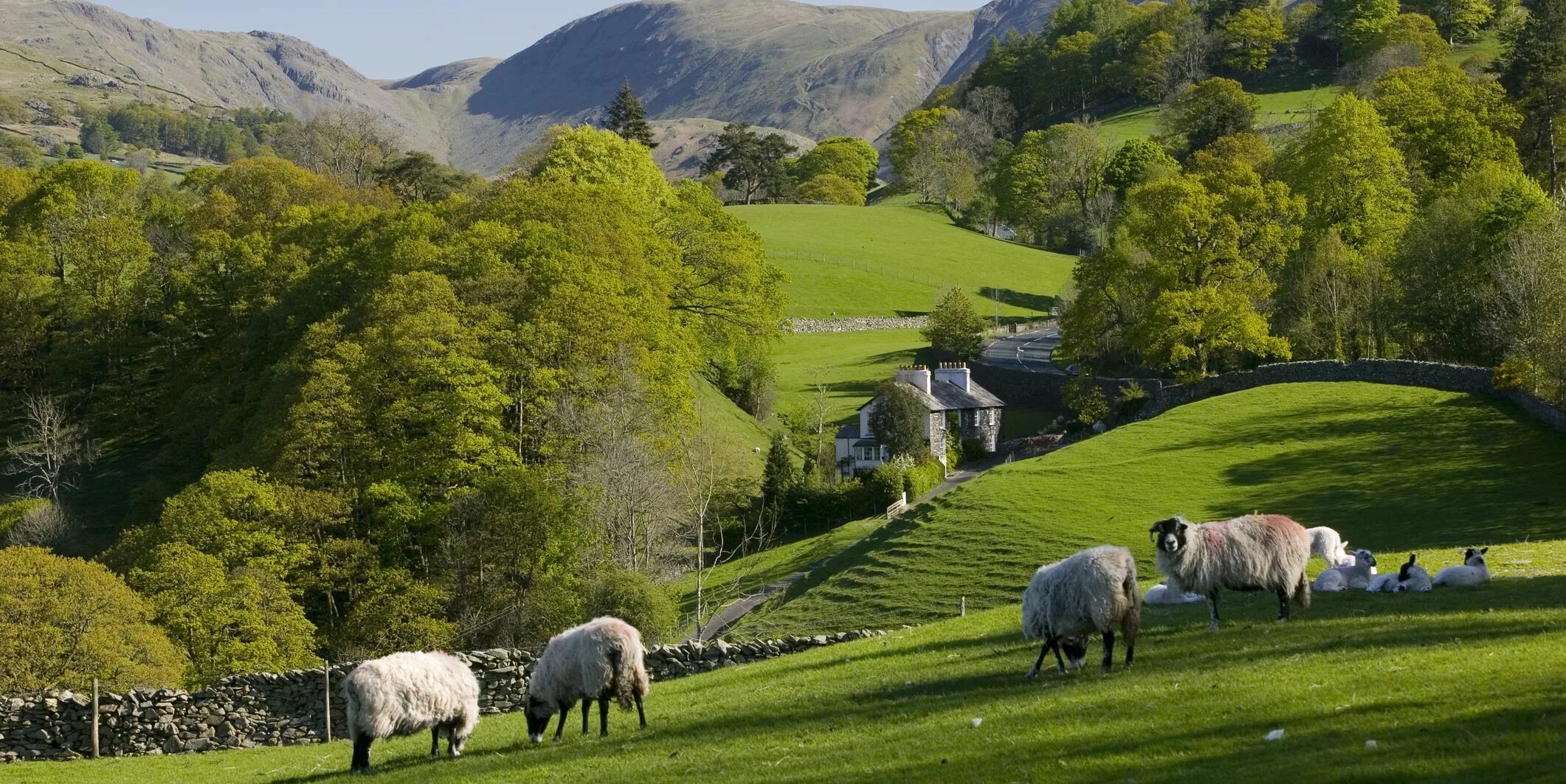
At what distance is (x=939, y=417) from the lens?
7638 cm

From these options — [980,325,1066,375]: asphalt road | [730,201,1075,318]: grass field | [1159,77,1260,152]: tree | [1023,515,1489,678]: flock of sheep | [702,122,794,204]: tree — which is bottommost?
[1023,515,1489,678]: flock of sheep

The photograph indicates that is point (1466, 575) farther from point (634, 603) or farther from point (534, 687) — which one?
point (634, 603)

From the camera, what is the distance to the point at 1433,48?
132 meters

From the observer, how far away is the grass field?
408ft

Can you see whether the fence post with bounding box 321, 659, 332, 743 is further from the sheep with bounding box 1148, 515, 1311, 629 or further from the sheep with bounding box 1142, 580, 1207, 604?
the sheep with bounding box 1148, 515, 1311, 629

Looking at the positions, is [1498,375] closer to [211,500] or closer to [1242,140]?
[211,500]

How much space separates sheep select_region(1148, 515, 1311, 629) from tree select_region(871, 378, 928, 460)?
5180 cm

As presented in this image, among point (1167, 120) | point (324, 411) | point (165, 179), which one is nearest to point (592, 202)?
point (324, 411)

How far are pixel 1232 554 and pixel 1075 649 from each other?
3.26 metres

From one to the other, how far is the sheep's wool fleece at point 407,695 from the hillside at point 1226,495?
19466 millimetres

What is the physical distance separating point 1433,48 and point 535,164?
305ft

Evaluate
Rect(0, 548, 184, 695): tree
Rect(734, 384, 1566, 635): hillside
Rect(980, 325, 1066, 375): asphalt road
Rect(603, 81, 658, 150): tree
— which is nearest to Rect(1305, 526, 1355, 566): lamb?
Rect(734, 384, 1566, 635): hillside

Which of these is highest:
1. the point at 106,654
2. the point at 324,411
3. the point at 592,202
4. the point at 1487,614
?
the point at 592,202

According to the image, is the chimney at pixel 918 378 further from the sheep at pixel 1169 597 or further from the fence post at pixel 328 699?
the sheep at pixel 1169 597
